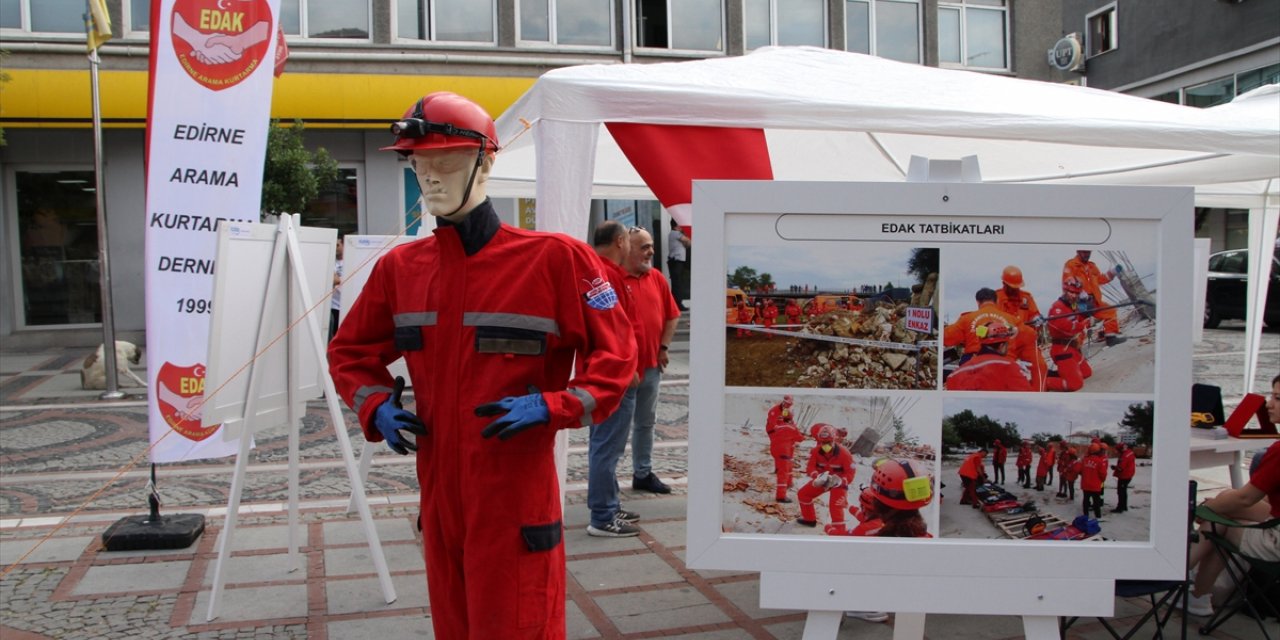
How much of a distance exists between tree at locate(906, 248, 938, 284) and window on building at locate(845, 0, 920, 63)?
19639 mm

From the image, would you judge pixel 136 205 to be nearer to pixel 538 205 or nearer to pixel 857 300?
pixel 538 205

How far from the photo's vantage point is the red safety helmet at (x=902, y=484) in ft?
8.84

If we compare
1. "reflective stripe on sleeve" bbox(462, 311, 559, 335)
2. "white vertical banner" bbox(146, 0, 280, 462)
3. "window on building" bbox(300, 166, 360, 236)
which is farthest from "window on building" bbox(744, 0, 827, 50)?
"reflective stripe on sleeve" bbox(462, 311, 559, 335)

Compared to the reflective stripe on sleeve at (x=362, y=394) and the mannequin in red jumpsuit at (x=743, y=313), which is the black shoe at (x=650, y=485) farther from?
the mannequin in red jumpsuit at (x=743, y=313)

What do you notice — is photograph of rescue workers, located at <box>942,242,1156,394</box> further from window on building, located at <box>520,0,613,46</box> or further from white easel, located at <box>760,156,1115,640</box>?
window on building, located at <box>520,0,613,46</box>

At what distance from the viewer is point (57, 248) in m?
18.1

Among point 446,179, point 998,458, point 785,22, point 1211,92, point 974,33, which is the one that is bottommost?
point 998,458

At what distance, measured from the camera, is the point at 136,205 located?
17938 mm

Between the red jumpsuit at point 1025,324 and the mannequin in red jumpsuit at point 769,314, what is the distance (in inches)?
22.0

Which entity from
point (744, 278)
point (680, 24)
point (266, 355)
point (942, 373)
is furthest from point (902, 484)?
point (680, 24)

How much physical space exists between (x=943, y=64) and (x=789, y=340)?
21.1 meters

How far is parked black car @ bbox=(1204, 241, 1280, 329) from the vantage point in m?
18.3

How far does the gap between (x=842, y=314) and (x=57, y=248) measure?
18.6 meters

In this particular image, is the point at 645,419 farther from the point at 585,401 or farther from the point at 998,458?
the point at 998,458
